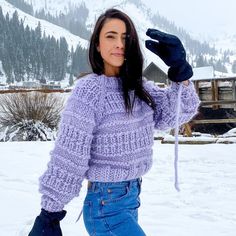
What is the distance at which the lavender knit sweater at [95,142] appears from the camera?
1.75 meters

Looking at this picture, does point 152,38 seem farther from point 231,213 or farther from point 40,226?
point 231,213

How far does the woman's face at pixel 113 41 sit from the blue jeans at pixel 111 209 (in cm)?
53

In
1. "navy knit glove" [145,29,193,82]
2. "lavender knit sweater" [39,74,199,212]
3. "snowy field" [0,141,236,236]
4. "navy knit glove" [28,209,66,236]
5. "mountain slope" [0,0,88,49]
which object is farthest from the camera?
"mountain slope" [0,0,88,49]

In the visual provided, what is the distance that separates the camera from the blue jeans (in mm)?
1764

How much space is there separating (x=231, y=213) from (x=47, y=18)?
193 meters

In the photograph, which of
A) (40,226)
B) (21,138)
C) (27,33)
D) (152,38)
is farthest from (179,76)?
(27,33)

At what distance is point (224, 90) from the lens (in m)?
16.2

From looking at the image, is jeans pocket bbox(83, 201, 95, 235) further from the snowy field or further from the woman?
the snowy field

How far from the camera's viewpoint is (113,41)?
6.42 ft

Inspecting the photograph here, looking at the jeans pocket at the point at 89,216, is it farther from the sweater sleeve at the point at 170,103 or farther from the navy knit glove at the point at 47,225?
the sweater sleeve at the point at 170,103

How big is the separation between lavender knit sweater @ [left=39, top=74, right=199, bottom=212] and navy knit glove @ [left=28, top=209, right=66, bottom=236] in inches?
0.9

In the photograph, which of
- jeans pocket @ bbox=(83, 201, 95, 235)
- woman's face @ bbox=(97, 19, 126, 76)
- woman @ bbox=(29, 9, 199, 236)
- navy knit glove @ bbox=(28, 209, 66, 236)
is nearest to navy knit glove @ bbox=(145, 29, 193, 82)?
woman @ bbox=(29, 9, 199, 236)

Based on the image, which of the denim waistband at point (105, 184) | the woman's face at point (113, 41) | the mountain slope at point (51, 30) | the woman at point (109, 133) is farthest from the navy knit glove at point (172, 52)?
the mountain slope at point (51, 30)

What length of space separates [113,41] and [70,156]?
21.7 inches
